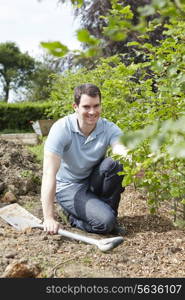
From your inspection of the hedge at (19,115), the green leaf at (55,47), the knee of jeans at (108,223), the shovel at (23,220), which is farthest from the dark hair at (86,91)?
the hedge at (19,115)

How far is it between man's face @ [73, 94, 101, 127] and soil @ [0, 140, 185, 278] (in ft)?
2.96

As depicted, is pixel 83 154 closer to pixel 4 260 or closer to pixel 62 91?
pixel 4 260

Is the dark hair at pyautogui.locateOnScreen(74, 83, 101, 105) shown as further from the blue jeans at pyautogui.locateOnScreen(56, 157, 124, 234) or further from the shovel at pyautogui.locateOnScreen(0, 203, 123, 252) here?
the shovel at pyautogui.locateOnScreen(0, 203, 123, 252)

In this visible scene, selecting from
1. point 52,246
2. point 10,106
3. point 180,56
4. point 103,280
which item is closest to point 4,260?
point 52,246

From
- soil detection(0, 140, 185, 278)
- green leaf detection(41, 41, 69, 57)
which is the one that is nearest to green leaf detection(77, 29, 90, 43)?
green leaf detection(41, 41, 69, 57)

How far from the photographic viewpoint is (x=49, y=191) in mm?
2920

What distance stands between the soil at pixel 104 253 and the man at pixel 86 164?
179 millimetres

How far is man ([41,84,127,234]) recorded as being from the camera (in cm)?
307

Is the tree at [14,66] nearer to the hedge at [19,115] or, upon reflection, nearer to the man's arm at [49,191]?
the hedge at [19,115]

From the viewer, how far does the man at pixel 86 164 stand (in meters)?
3.07

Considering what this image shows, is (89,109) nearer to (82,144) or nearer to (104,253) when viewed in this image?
(82,144)

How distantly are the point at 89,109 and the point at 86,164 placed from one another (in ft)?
1.55

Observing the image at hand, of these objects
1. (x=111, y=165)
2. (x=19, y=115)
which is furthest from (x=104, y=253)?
(x=19, y=115)

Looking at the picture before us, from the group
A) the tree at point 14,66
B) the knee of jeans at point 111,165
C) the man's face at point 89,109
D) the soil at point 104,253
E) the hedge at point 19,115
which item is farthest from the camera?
the tree at point 14,66
